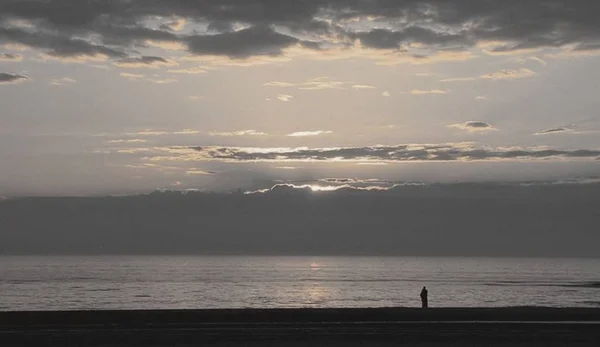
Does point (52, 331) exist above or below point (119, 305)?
above

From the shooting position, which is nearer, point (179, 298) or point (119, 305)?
point (119, 305)

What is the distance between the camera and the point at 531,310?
3619 cm

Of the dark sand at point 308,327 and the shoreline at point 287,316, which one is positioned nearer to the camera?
the dark sand at point 308,327

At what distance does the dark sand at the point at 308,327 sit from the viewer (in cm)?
2528

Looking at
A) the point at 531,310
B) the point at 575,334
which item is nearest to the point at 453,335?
the point at 575,334

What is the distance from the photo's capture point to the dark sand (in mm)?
25281

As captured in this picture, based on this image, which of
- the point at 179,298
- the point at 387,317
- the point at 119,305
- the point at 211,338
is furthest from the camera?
the point at 179,298

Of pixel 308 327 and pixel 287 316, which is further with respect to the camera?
pixel 287 316

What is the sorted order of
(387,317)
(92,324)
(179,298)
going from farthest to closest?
1. (179,298)
2. (387,317)
3. (92,324)

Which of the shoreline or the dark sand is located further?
the shoreline

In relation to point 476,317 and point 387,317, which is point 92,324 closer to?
point 387,317

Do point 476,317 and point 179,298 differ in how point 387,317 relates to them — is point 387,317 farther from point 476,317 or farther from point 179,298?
point 179,298

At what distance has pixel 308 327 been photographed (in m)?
29.1

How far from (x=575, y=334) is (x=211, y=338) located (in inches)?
536
